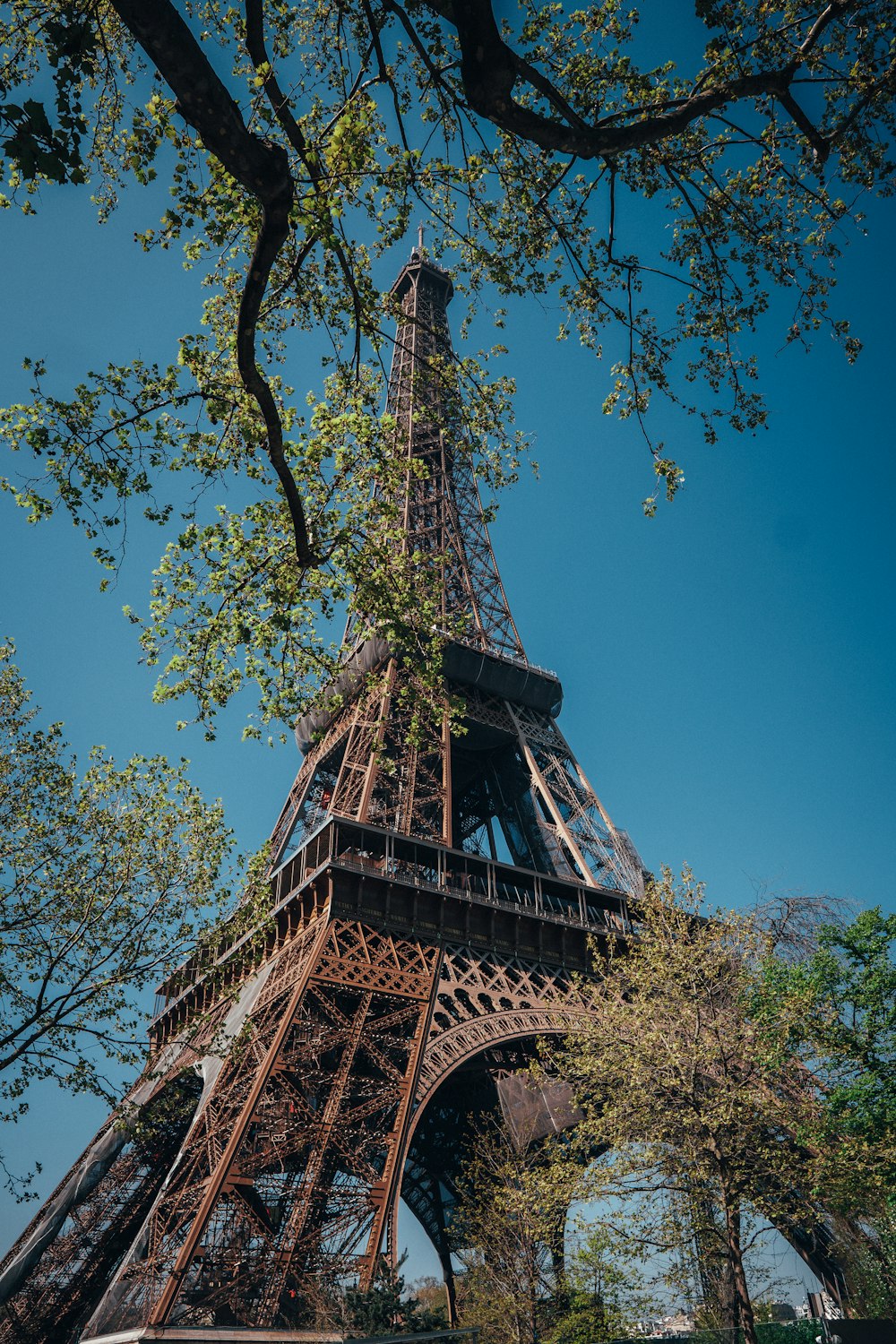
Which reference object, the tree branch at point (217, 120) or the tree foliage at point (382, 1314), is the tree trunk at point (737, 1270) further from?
the tree branch at point (217, 120)

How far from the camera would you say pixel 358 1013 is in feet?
68.2

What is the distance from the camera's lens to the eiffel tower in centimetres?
1591

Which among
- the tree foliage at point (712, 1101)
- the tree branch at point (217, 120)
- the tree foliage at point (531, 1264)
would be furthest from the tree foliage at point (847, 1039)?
the tree branch at point (217, 120)

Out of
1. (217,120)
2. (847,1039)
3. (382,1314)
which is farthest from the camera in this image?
(847,1039)

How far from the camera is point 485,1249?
2350 centimetres

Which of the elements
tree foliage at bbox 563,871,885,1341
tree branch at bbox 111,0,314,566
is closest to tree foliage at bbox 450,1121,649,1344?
tree foliage at bbox 563,871,885,1341

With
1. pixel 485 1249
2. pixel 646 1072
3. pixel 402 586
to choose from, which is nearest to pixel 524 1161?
pixel 485 1249

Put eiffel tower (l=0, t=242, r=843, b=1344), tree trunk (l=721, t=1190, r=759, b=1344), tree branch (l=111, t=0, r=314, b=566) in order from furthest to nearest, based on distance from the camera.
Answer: eiffel tower (l=0, t=242, r=843, b=1344) < tree trunk (l=721, t=1190, r=759, b=1344) < tree branch (l=111, t=0, r=314, b=566)

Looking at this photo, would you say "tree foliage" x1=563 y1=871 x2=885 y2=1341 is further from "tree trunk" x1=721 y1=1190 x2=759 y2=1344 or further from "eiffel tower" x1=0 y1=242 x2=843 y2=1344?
"eiffel tower" x1=0 y1=242 x2=843 y2=1344

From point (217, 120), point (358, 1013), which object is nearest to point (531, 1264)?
point (358, 1013)

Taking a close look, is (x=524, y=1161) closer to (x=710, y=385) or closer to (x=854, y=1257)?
(x=854, y=1257)

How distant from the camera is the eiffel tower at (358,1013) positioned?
15.9m

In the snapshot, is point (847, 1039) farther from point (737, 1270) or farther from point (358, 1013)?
point (358, 1013)


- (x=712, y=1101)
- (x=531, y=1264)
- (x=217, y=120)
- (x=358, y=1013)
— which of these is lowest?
(x=531, y=1264)
